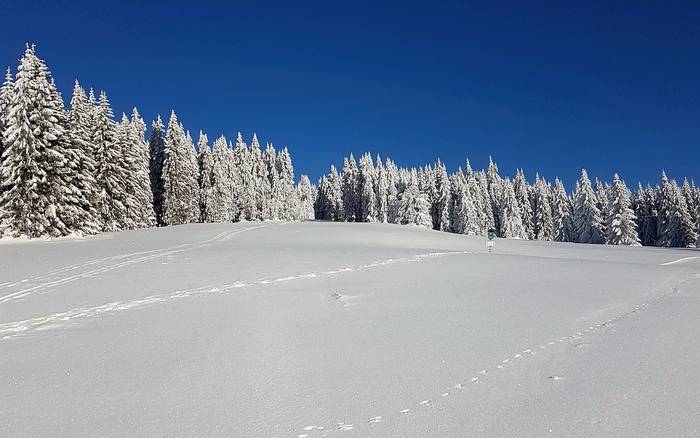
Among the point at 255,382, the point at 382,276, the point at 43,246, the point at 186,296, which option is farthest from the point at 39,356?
the point at 43,246

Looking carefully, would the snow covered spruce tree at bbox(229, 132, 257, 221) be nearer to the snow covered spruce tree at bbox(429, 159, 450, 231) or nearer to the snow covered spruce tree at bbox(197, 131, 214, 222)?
the snow covered spruce tree at bbox(197, 131, 214, 222)

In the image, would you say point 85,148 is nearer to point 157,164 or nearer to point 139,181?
point 139,181

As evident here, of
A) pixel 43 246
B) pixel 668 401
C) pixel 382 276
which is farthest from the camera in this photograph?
pixel 43 246

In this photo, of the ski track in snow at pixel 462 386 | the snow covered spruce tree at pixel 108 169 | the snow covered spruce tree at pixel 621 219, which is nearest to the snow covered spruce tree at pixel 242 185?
the snow covered spruce tree at pixel 108 169

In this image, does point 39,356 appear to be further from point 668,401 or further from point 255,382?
point 668,401

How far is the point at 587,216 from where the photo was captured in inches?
3081

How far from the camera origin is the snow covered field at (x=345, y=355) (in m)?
5.19

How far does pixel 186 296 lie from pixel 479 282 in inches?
337

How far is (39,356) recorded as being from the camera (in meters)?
7.56

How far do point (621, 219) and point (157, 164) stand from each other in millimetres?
63825

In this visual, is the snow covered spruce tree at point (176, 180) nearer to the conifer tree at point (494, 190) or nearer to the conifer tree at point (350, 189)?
the conifer tree at point (350, 189)

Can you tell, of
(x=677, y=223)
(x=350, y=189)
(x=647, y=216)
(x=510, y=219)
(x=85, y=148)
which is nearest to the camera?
(x=85, y=148)

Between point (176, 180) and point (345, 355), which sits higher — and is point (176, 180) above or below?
above

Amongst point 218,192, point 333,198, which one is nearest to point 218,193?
point 218,192
